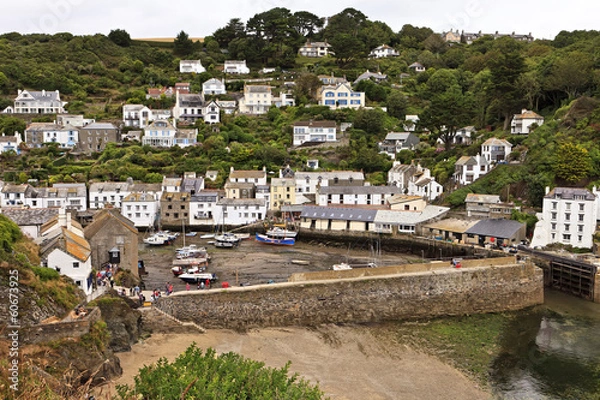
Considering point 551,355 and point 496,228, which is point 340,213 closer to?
point 496,228

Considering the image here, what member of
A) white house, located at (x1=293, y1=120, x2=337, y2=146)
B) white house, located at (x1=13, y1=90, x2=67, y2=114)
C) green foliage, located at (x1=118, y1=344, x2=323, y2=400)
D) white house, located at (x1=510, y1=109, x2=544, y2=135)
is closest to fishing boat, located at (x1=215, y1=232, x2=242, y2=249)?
white house, located at (x1=293, y1=120, x2=337, y2=146)

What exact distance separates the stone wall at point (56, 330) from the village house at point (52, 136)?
164 ft

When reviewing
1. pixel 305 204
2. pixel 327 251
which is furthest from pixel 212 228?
pixel 327 251

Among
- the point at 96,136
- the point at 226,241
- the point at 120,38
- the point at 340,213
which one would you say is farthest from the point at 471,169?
the point at 120,38

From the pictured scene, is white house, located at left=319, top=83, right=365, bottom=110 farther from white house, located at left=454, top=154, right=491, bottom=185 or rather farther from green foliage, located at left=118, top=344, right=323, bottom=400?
green foliage, located at left=118, top=344, right=323, bottom=400

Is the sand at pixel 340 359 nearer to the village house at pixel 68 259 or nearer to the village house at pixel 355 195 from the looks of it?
the village house at pixel 68 259

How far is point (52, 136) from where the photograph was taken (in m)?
63.3

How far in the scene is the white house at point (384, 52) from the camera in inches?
3718

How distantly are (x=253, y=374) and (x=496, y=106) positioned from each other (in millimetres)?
49318

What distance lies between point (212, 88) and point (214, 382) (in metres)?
67.6

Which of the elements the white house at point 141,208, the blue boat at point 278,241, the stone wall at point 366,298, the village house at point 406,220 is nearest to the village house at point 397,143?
the village house at point 406,220

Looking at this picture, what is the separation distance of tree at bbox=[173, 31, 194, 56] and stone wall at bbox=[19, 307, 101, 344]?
86.3 m

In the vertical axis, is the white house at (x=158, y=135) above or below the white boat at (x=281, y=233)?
above

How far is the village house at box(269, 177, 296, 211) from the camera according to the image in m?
49.5
